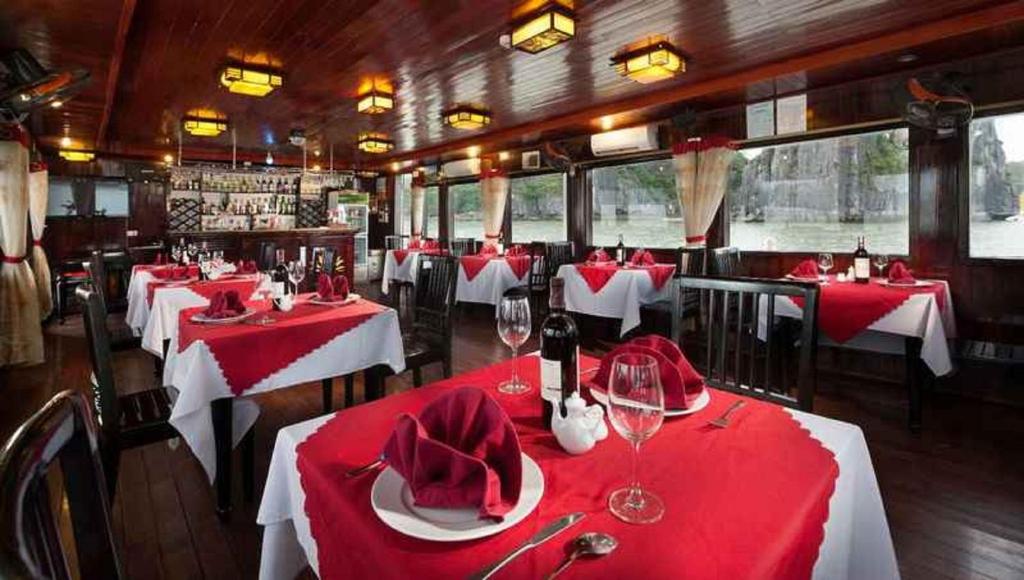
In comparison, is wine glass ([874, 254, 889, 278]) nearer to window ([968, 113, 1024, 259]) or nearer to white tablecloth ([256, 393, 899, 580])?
window ([968, 113, 1024, 259])

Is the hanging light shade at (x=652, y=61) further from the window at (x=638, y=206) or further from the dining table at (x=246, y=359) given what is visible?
the dining table at (x=246, y=359)

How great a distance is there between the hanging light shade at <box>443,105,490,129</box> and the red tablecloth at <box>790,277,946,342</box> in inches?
153

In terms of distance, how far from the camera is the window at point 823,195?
437cm

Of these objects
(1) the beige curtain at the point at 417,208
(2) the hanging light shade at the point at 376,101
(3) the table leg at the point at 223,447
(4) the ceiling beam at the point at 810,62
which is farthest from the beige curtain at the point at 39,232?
(4) the ceiling beam at the point at 810,62

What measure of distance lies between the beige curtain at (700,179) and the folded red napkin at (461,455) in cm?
519

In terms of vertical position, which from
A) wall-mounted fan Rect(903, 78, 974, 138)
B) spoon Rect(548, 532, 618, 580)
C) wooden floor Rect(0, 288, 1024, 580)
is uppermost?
wall-mounted fan Rect(903, 78, 974, 138)

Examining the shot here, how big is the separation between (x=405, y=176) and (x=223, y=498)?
30.4ft

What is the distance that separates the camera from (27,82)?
11.6 feet

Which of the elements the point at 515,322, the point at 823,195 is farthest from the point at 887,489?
the point at 823,195

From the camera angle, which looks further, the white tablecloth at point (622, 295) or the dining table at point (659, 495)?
the white tablecloth at point (622, 295)

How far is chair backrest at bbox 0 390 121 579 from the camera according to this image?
45 cm

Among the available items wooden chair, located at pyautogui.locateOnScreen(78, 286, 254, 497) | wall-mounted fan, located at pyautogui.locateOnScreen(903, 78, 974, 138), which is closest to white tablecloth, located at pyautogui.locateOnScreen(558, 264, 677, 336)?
wall-mounted fan, located at pyautogui.locateOnScreen(903, 78, 974, 138)

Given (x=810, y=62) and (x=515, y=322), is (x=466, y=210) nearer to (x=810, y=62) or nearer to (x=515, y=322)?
(x=810, y=62)

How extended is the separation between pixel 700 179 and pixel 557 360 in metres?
5.01
